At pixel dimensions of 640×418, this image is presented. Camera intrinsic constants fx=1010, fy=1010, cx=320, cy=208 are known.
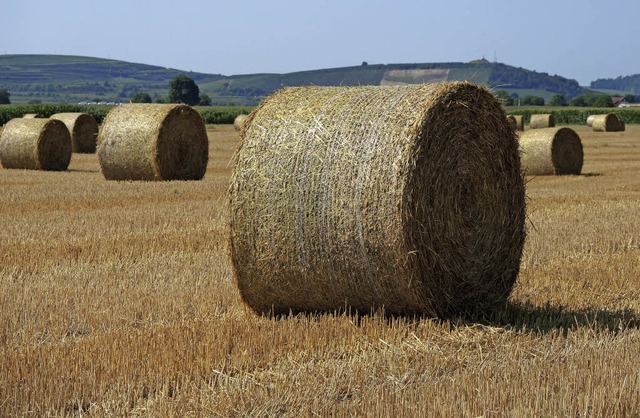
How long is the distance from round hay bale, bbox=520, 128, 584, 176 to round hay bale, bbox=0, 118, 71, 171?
9946 millimetres

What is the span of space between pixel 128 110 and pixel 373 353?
13.3 m

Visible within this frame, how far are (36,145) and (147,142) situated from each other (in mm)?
4665

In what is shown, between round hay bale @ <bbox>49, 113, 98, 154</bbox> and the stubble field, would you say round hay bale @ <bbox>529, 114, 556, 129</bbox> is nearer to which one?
round hay bale @ <bbox>49, 113, 98, 154</bbox>

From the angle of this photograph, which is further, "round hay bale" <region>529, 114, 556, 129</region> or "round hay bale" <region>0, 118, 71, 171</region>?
"round hay bale" <region>529, 114, 556, 129</region>

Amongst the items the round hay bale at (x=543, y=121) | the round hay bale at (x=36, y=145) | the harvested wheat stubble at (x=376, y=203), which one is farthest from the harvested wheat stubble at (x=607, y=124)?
the harvested wheat stubble at (x=376, y=203)

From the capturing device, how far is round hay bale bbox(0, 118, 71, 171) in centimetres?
2153

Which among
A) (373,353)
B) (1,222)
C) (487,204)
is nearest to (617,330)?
(487,204)

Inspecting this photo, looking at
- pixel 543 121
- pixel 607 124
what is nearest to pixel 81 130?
pixel 543 121

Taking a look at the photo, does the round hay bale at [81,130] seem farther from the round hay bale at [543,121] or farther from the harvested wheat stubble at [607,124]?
the harvested wheat stubble at [607,124]

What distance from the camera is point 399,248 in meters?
6.63

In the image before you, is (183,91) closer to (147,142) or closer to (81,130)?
(81,130)

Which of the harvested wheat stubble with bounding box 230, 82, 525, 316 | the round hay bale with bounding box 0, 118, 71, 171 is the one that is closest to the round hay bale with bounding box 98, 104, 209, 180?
the round hay bale with bounding box 0, 118, 71, 171

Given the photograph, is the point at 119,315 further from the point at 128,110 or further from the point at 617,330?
the point at 128,110

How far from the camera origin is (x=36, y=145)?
70.3ft
